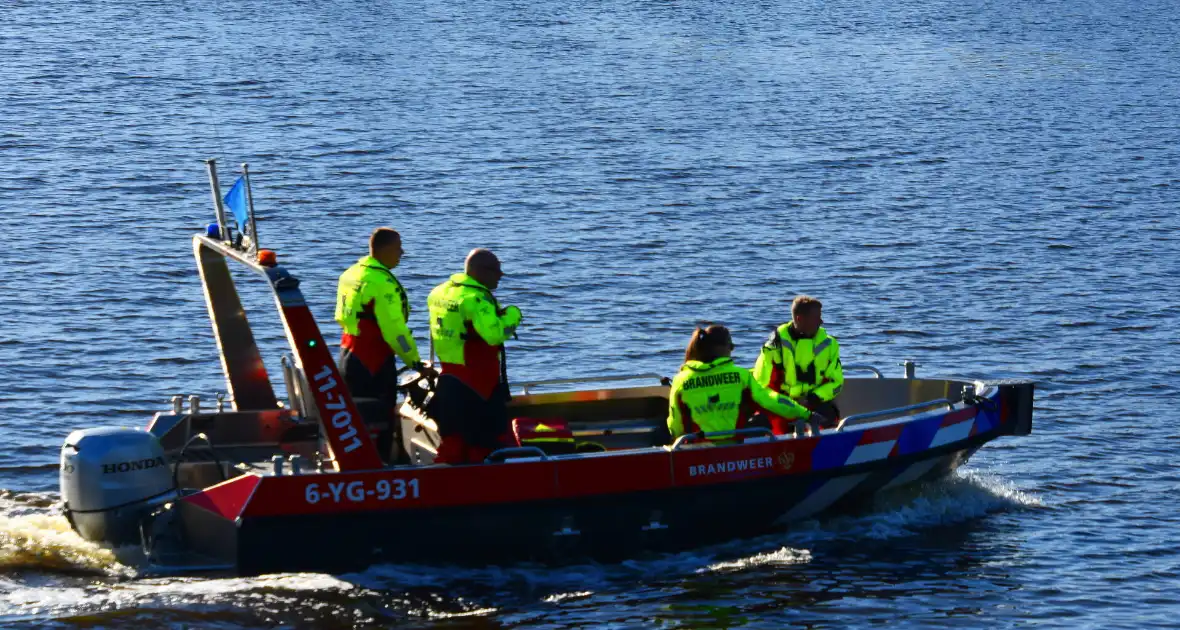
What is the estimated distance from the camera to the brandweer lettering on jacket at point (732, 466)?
1119cm

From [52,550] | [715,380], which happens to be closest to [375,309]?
[715,380]

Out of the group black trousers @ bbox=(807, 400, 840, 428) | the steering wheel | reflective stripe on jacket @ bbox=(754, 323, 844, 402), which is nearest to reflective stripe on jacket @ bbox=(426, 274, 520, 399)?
the steering wheel

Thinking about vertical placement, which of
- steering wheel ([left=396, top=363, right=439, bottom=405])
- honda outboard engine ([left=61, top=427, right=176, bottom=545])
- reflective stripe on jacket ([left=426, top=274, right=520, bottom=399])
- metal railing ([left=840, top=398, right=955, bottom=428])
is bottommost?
honda outboard engine ([left=61, top=427, right=176, bottom=545])

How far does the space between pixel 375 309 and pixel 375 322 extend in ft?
0.48

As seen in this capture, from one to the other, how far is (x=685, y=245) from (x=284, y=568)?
46.0 ft

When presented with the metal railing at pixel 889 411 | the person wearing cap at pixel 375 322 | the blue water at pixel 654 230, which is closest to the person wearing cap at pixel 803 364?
the metal railing at pixel 889 411

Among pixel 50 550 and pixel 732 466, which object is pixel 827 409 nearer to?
pixel 732 466

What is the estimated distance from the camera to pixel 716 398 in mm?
11438

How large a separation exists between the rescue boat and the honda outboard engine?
0.01 m

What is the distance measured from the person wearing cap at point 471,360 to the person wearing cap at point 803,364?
2193mm

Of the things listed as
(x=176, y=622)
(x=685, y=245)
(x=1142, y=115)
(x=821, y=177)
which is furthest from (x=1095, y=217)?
(x=176, y=622)

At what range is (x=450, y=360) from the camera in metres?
10.8

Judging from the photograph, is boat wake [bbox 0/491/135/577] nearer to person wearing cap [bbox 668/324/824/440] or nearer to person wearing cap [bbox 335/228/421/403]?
person wearing cap [bbox 335/228/421/403]

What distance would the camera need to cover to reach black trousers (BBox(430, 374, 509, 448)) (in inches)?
426
